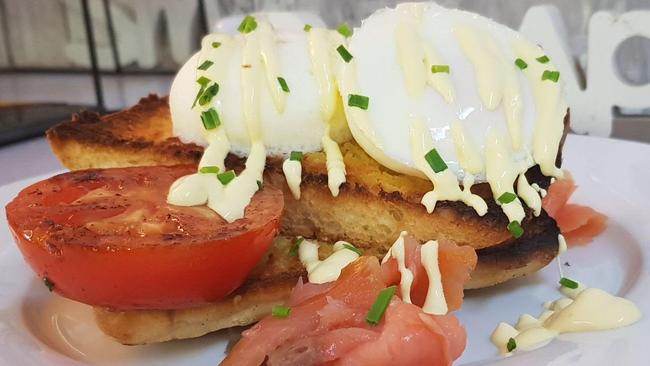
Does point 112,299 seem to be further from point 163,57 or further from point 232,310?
point 163,57

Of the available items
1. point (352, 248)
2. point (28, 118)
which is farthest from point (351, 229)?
point (28, 118)

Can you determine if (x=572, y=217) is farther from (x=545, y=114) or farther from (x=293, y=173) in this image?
(x=293, y=173)

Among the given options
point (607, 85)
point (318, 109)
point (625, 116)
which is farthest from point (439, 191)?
point (625, 116)

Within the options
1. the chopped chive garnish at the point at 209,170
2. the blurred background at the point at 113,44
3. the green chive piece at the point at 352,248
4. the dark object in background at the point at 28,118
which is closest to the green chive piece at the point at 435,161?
the green chive piece at the point at 352,248

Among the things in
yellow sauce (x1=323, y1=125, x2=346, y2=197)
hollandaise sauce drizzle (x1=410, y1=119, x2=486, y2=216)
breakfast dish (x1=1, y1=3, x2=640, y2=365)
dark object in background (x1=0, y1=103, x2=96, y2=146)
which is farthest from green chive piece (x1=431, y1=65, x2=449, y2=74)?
dark object in background (x1=0, y1=103, x2=96, y2=146)

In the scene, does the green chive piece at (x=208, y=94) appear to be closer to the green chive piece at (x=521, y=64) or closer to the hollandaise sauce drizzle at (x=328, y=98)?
the hollandaise sauce drizzle at (x=328, y=98)
